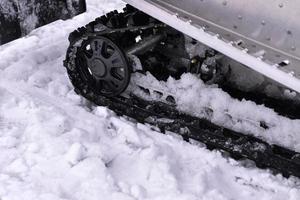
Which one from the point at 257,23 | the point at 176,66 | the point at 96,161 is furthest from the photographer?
the point at 176,66

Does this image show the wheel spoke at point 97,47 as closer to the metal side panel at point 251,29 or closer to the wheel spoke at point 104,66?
the wheel spoke at point 104,66

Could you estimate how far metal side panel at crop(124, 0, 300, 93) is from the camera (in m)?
2.93

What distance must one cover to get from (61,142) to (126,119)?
0.60 m

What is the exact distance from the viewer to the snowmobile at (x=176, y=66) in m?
3.17

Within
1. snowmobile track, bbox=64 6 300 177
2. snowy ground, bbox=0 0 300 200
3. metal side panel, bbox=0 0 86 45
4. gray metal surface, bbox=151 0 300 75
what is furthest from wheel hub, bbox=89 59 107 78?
gray metal surface, bbox=151 0 300 75

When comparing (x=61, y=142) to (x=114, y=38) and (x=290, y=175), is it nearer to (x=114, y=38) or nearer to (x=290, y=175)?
(x=114, y=38)

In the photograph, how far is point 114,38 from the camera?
404 cm

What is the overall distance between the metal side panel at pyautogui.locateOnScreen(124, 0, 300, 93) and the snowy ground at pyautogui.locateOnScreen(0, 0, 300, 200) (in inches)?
35.0

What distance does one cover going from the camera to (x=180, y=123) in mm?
3895

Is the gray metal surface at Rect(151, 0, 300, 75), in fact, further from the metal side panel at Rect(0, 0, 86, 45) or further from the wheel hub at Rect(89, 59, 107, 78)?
the metal side panel at Rect(0, 0, 86, 45)

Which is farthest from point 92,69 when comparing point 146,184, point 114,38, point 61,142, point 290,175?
point 290,175

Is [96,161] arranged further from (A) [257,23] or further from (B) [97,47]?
(A) [257,23]

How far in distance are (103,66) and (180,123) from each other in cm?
80

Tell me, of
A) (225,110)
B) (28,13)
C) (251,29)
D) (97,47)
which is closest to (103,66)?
(97,47)
